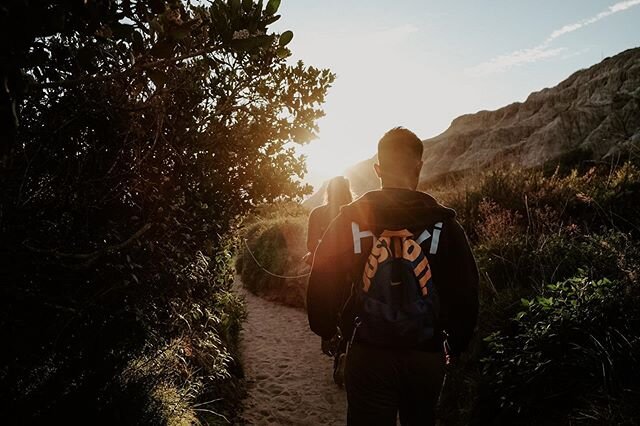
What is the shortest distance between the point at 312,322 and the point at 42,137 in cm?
235

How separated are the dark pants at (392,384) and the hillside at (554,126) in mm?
15965

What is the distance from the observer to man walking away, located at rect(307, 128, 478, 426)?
6.64 feet

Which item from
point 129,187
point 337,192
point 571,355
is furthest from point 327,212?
point 571,355

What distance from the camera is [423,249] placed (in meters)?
2.13

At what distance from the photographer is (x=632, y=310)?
126 inches

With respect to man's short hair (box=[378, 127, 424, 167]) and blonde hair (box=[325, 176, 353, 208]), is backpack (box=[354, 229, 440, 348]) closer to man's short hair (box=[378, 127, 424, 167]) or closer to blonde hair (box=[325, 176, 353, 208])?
man's short hair (box=[378, 127, 424, 167])

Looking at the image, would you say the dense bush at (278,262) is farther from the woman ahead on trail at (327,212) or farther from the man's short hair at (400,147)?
the man's short hair at (400,147)

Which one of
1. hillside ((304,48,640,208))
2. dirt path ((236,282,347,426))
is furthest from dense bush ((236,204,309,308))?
hillside ((304,48,640,208))

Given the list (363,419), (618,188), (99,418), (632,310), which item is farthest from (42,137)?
(618,188)

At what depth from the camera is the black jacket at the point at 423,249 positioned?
83.6 inches

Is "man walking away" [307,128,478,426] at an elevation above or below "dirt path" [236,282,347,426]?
above

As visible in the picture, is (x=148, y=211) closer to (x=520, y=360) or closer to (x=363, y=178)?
(x=520, y=360)

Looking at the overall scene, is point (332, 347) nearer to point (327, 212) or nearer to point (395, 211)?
point (395, 211)

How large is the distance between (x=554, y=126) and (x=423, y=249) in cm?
3224
